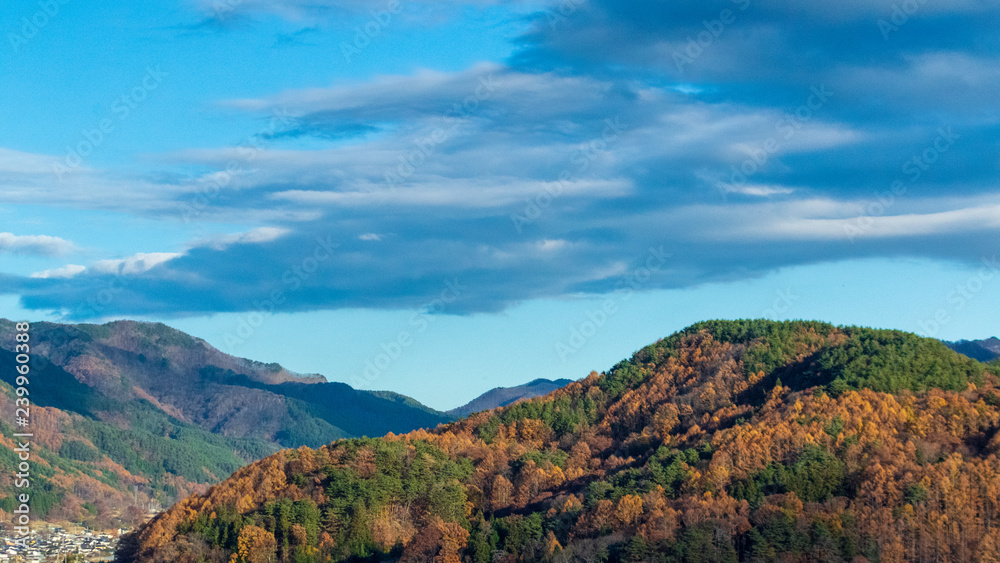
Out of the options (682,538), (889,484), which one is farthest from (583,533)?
(889,484)

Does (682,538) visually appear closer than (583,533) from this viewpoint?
Yes

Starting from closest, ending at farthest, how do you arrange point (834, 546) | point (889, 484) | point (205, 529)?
1. point (834, 546)
2. point (889, 484)
3. point (205, 529)

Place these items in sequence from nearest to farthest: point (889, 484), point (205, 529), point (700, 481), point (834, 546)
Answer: point (834, 546)
point (889, 484)
point (700, 481)
point (205, 529)

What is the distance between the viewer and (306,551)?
17762 cm

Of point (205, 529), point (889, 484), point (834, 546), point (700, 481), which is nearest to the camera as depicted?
point (834, 546)

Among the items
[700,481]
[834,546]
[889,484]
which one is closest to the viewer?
[834,546]

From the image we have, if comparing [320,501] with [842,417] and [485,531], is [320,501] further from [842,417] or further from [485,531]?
[842,417]

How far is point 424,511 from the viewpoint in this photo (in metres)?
189

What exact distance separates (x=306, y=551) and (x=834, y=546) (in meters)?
81.4

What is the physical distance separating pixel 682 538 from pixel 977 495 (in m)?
41.0

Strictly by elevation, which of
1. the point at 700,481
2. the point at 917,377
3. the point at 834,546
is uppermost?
the point at 917,377

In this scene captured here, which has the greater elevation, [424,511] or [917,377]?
[917,377]

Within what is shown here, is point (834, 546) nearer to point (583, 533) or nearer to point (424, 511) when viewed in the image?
point (583, 533)

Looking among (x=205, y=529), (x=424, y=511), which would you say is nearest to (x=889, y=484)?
(x=424, y=511)
